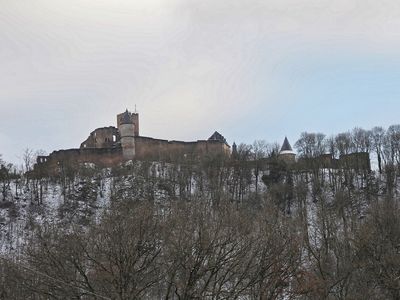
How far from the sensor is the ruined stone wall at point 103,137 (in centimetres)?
11019

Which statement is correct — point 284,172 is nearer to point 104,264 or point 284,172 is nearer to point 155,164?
point 155,164

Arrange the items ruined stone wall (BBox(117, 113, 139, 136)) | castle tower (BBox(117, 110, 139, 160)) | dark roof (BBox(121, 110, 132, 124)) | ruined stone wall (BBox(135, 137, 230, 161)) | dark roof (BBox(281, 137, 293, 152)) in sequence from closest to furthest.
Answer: ruined stone wall (BBox(135, 137, 230, 161)), castle tower (BBox(117, 110, 139, 160)), dark roof (BBox(121, 110, 132, 124)), ruined stone wall (BBox(117, 113, 139, 136)), dark roof (BBox(281, 137, 293, 152))

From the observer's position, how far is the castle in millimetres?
102000

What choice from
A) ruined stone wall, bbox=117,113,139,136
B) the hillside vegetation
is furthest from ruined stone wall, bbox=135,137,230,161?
the hillside vegetation

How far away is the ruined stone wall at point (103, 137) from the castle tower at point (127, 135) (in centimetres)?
354

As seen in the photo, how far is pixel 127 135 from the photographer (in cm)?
10550

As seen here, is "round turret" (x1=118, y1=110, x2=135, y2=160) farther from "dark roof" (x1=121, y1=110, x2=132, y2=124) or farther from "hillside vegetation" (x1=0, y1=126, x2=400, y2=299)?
"hillside vegetation" (x1=0, y1=126, x2=400, y2=299)

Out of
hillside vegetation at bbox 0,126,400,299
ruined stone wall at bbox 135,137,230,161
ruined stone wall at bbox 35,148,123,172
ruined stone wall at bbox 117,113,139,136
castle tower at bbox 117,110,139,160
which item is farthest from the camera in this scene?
ruined stone wall at bbox 117,113,139,136

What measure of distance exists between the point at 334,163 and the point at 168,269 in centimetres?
7407

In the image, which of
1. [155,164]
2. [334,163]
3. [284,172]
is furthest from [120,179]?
[334,163]

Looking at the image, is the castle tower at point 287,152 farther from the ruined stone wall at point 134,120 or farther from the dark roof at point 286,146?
the ruined stone wall at point 134,120

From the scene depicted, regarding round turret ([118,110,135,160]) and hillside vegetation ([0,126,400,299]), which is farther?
round turret ([118,110,135,160])

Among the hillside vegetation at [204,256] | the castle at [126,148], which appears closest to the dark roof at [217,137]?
the castle at [126,148]

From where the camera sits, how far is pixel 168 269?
969 inches
